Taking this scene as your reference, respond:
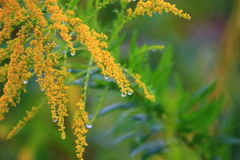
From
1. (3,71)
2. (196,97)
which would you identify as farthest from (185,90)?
(3,71)

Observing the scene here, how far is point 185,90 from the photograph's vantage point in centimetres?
290

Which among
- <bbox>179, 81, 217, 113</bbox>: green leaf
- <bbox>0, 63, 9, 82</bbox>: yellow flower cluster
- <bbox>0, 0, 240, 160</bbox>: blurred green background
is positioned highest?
<bbox>0, 63, 9, 82</bbox>: yellow flower cluster

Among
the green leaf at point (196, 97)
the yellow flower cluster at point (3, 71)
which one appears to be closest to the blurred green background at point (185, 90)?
the green leaf at point (196, 97)

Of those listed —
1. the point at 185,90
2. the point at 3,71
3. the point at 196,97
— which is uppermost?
the point at 3,71

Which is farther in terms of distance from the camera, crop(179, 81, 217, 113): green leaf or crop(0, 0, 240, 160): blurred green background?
crop(0, 0, 240, 160): blurred green background

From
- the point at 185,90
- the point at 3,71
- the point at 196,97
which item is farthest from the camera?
the point at 185,90

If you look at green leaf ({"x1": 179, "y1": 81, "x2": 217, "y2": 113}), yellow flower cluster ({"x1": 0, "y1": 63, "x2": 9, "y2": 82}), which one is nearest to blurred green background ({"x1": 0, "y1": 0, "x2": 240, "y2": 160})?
green leaf ({"x1": 179, "y1": 81, "x2": 217, "y2": 113})

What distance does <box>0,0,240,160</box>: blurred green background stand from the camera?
2.32m

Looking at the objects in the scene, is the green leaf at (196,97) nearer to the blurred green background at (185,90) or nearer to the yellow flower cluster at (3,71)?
the blurred green background at (185,90)

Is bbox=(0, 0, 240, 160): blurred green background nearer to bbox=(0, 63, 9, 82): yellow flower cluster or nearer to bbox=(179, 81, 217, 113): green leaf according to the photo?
bbox=(179, 81, 217, 113): green leaf

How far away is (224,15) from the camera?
3781mm

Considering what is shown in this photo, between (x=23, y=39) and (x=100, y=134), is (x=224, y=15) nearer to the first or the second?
(x=100, y=134)

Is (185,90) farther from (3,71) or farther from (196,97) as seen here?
(3,71)

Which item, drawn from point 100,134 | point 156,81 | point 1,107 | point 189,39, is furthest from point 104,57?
point 189,39
